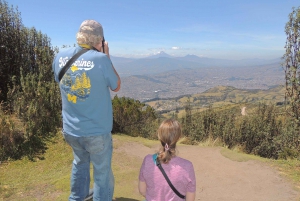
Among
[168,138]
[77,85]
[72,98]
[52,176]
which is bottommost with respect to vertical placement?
[52,176]

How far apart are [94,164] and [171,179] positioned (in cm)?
88

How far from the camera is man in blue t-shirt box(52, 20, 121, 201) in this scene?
7.79 ft

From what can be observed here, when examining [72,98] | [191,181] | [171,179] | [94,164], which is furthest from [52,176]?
[191,181]

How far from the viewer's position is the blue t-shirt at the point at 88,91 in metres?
2.37

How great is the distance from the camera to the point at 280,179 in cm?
475

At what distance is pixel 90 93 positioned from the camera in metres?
2.39

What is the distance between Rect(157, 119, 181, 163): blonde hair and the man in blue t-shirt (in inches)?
25.3

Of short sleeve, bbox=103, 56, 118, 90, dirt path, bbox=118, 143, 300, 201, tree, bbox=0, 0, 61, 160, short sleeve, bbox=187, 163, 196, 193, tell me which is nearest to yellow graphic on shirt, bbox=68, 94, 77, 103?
short sleeve, bbox=103, 56, 118, 90

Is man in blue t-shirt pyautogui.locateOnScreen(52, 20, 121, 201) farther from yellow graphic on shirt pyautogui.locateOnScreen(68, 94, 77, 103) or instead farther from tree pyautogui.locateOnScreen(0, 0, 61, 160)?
tree pyautogui.locateOnScreen(0, 0, 61, 160)

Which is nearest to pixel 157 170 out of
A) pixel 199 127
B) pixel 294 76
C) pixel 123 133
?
pixel 294 76

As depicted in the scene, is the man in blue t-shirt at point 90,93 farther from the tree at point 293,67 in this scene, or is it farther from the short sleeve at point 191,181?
the tree at point 293,67

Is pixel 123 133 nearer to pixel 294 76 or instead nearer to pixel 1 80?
pixel 1 80

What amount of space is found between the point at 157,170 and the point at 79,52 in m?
1.32

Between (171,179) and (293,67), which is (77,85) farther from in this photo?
(293,67)
